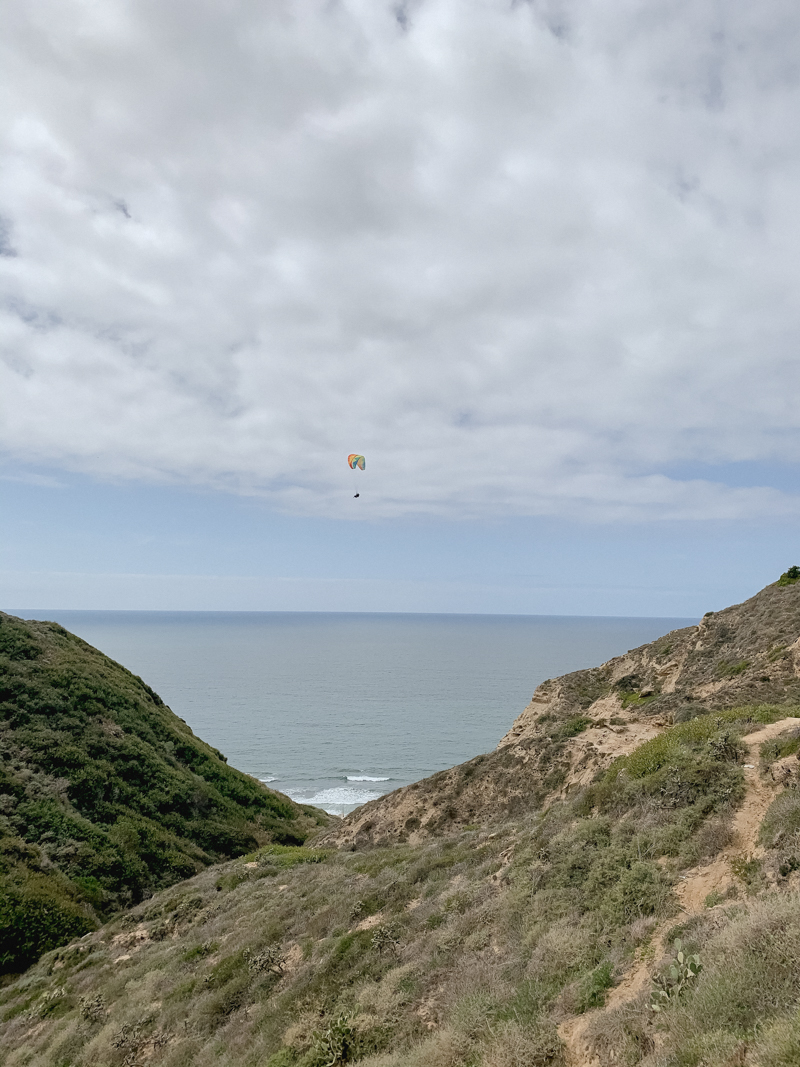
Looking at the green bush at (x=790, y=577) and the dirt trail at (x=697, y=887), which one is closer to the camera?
the dirt trail at (x=697, y=887)

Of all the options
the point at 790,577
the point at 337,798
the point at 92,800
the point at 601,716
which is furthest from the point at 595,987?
the point at 337,798

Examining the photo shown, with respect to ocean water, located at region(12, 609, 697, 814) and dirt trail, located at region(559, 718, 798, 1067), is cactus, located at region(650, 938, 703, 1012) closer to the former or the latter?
dirt trail, located at region(559, 718, 798, 1067)

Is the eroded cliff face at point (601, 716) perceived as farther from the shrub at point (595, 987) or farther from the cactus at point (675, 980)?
the cactus at point (675, 980)

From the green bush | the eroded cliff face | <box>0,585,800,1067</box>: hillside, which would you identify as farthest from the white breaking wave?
the green bush

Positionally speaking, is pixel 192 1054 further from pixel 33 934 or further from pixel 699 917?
pixel 33 934

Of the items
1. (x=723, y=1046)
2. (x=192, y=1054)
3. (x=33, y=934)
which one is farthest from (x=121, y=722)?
(x=723, y=1046)

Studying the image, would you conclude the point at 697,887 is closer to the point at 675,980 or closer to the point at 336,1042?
the point at 675,980

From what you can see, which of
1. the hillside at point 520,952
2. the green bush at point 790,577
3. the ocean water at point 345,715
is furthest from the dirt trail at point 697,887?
the ocean water at point 345,715
